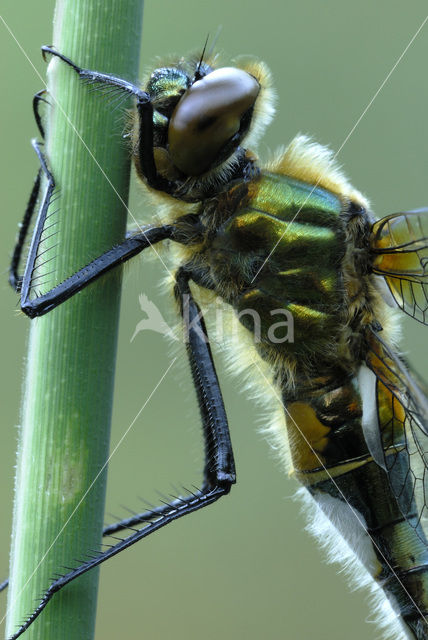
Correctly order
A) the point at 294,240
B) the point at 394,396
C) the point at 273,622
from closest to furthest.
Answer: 1. the point at 294,240
2. the point at 394,396
3. the point at 273,622

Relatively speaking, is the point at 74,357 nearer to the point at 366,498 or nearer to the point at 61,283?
the point at 61,283

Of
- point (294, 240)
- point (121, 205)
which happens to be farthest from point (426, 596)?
point (121, 205)

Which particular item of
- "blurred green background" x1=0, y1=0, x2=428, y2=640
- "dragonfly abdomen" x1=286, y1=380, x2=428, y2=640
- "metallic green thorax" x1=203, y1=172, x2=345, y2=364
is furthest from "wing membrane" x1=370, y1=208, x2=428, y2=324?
"blurred green background" x1=0, y1=0, x2=428, y2=640

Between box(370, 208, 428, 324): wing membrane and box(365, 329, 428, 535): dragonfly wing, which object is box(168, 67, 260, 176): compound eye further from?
box(365, 329, 428, 535): dragonfly wing

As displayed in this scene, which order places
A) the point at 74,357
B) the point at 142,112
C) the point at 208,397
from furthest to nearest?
the point at 208,397 → the point at 142,112 → the point at 74,357

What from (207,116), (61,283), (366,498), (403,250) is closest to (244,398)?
(366,498)

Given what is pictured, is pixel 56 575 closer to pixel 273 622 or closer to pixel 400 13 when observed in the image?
pixel 273 622

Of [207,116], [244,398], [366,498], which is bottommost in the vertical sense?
[366,498]
